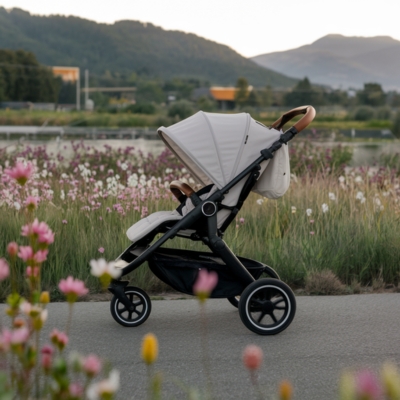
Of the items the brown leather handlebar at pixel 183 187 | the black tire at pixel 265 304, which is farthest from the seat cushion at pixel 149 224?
the black tire at pixel 265 304

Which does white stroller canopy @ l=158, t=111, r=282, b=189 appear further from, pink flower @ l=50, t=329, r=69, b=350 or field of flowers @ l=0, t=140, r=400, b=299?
pink flower @ l=50, t=329, r=69, b=350

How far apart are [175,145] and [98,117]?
52475mm

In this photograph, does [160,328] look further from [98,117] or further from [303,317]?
[98,117]

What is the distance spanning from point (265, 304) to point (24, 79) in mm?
90270

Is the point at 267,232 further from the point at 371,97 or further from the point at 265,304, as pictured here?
the point at 371,97

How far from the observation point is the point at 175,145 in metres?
4.74

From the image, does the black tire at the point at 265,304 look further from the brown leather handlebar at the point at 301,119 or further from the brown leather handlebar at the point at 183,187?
the brown leather handlebar at the point at 301,119

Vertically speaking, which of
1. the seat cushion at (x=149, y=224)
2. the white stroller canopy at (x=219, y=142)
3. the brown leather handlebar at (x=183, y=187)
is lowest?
the seat cushion at (x=149, y=224)

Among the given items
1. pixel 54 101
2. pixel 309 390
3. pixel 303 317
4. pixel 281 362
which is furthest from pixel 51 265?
pixel 54 101

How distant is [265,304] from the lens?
441 centimetres

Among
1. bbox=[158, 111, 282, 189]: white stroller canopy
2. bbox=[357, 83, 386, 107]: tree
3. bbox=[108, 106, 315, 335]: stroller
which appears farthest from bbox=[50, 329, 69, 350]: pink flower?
bbox=[357, 83, 386, 107]: tree

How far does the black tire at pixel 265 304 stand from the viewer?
14.2 ft

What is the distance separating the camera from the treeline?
287ft

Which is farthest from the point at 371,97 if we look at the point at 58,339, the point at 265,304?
the point at 58,339
